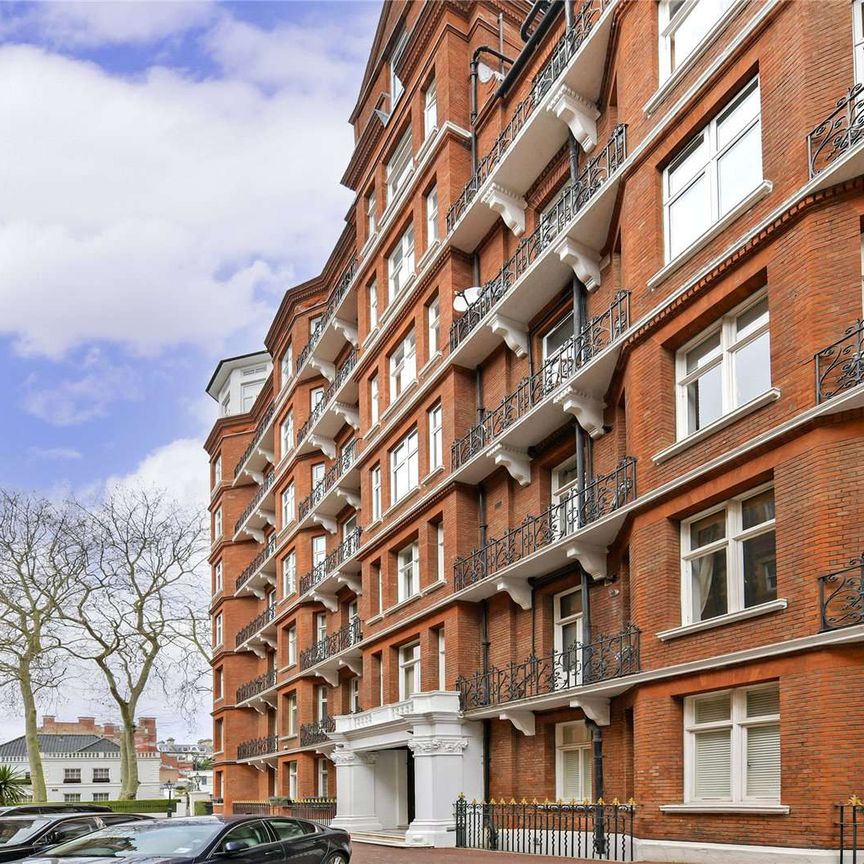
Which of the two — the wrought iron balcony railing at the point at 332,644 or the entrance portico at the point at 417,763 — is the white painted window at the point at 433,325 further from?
the wrought iron balcony railing at the point at 332,644

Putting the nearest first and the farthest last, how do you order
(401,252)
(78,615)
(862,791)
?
(862,791), (401,252), (78,615)

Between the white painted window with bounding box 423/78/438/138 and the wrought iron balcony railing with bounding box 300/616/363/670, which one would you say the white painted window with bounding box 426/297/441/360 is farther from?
the wrought iron balcony railing with bounding box 300/616/363/670

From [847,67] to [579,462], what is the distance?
8.27m

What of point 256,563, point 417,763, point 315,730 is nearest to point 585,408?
point 417,763

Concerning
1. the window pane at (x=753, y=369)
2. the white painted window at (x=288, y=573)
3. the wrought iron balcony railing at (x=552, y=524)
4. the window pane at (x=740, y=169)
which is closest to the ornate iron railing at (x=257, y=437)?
the white painted window at (x=288, y=573)

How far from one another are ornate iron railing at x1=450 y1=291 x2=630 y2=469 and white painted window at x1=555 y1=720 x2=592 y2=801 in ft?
19.4

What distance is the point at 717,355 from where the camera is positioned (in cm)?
1566

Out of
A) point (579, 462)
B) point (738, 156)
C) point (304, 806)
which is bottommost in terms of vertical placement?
point (304, 806)

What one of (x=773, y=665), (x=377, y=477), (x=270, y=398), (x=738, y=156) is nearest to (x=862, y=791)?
(x=773, y=665)

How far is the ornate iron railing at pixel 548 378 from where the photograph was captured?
18.4m

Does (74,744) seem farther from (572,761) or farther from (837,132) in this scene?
(837,132)

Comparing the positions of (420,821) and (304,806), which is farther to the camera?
(304,806)

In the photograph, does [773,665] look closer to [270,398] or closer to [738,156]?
[738,156]

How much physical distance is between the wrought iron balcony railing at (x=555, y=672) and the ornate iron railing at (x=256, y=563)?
21.7 meters
